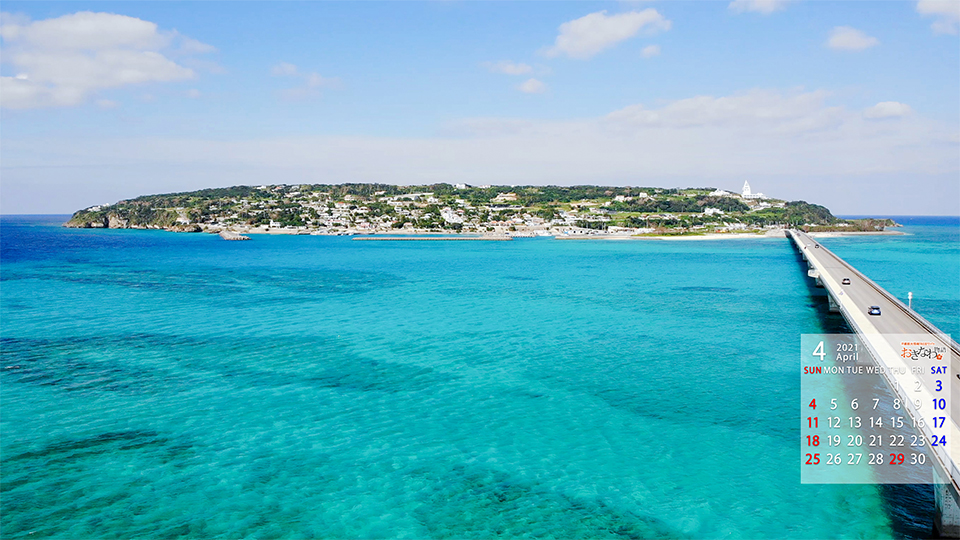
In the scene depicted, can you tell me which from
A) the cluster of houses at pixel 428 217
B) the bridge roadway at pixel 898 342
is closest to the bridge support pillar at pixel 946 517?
the bridge roadway at pixel 898 342

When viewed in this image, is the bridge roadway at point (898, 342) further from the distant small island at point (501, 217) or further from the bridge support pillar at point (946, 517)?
the distant small island at point (501, 217)

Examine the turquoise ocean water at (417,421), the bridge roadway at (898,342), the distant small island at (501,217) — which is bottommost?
the turquoise ocean water at (417,421)

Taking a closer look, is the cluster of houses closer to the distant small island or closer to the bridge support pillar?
the distant small island

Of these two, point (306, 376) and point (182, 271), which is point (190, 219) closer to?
point (182, 271)
